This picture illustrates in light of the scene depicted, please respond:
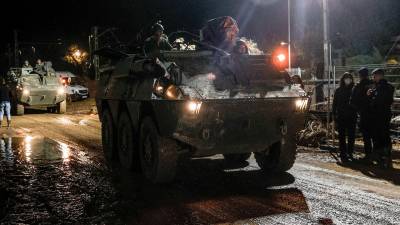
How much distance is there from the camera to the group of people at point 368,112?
9.02 m

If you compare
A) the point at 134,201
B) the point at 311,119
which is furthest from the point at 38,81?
the point at 134,201

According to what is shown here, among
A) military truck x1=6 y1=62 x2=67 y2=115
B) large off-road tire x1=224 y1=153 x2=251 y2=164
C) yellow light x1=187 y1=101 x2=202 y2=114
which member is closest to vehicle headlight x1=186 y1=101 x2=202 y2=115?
yellow light x1=187 y1=101 x2=202 y2=114

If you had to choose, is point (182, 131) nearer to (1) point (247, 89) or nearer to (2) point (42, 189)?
(1) point (247, 89)

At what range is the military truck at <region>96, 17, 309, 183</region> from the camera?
6887 millimetres

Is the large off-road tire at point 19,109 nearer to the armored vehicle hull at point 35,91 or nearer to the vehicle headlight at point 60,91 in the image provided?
the armored vehicle hull at point 35,91

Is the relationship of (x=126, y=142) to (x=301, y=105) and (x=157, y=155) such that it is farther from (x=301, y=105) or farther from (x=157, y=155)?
(x=301, y=105)

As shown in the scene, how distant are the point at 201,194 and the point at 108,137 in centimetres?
381

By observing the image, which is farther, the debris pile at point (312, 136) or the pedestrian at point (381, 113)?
the debris pile at point (312, 136)

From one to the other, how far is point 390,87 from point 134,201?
510cm

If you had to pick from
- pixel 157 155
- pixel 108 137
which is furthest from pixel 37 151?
pixel 157 155

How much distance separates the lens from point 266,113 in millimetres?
7215

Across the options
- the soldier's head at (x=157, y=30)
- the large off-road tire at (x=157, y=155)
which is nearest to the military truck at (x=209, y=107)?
the large off-road tire at (x=157, y=155)

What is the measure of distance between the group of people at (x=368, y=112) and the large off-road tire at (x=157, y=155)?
3.83m

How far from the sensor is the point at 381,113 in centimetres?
903
